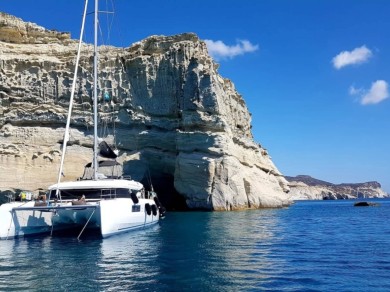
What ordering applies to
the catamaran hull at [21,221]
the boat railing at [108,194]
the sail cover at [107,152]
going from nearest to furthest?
1. the catamaran hull at [21,221]
2. the boat railing at [108,194]
3. the sail cover at [107,152]

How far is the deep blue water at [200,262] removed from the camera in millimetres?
11047

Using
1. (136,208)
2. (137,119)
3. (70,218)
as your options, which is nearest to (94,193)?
(70,218)

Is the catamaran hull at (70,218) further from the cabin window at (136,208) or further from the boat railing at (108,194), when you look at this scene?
the boat railing at (108,194)

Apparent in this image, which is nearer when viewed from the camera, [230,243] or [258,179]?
[230,243]

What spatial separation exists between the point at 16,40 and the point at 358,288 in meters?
44.5

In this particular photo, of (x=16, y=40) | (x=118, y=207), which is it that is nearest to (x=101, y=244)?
(x=118, y=207)

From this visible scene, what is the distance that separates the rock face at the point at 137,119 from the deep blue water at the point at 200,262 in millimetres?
18556

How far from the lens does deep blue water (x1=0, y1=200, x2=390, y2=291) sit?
36.2 feet

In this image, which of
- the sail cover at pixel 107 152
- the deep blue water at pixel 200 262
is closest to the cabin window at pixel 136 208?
the deep blue water at pixel 200 262

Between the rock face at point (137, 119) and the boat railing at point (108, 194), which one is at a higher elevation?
the rock face at point (137, 119)

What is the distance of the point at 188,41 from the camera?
44906 mm

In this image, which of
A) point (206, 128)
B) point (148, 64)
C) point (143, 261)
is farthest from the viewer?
point (148, 64)

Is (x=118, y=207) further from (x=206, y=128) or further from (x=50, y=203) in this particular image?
(x=206, y=128)

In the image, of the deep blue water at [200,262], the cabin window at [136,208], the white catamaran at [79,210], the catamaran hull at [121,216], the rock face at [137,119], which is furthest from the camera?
the rock face at [137,119]
